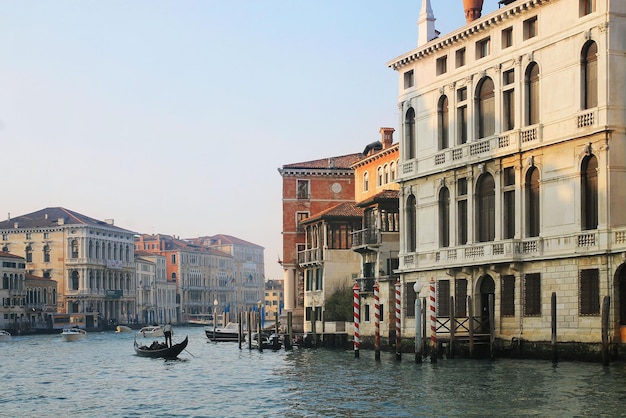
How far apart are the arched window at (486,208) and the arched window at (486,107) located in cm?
127

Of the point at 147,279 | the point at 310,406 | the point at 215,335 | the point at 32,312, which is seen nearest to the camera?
the point at 310,406

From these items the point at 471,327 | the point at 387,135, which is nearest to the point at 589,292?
the point at 471,327

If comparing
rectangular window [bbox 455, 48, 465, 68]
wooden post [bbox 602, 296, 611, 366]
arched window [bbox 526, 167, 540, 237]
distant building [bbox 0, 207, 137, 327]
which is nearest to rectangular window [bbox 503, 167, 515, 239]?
arched window [bbox 526, 167, 540, 237]

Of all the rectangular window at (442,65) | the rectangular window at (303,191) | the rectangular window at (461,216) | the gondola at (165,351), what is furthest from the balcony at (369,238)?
the rectangular window at (303,191)

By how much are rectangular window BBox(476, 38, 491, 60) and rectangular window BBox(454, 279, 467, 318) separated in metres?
6.41

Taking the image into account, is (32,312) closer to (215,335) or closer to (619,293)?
(215,335)

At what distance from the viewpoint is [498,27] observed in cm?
3098

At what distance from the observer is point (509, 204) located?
30641 millimetres

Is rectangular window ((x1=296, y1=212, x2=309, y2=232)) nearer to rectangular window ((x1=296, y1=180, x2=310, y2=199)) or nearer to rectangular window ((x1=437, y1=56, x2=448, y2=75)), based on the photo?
rectangular window ((x1=296, y1=180, x2=310, y2=199))

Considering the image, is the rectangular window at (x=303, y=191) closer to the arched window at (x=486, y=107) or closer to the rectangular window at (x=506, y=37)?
the arched window at (x=486, y=107)

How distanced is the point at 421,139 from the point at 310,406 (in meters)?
15.0

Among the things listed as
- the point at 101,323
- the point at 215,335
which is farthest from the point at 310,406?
the point at 101,323

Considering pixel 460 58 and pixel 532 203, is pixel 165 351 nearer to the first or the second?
pixel 460 58

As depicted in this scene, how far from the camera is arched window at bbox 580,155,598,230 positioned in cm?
2731
